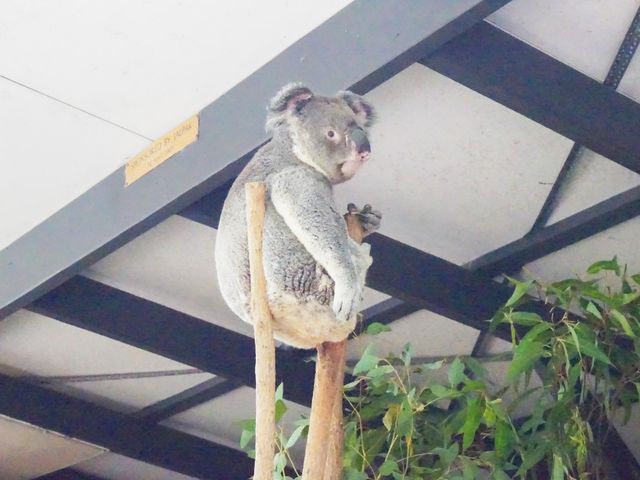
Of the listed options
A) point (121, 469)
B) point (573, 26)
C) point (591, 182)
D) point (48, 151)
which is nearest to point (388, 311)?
point (591, 182)

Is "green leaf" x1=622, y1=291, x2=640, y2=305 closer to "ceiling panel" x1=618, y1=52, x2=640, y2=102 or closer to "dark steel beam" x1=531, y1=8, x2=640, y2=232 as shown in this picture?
"dark steel beam" x1=531, y1=8, x2=640, y2=232

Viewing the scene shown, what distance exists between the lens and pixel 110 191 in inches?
113

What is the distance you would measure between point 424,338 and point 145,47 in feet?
4.98

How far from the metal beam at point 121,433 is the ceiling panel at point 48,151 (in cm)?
106

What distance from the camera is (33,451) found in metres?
4.34

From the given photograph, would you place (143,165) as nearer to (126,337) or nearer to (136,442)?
(126,337)

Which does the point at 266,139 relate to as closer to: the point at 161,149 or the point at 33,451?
the point at 161,149

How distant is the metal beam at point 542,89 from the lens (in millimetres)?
2285

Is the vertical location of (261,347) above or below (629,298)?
below

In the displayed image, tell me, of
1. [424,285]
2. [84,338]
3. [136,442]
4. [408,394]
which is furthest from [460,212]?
[136,442]

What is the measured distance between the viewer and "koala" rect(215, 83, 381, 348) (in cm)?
164

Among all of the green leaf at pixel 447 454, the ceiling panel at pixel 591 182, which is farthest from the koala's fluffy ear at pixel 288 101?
the ceiling panel at pixel 591 182

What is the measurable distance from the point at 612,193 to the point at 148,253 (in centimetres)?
132

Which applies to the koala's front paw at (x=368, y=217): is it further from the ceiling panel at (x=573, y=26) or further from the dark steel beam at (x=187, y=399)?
the dark steel beam at (x=187, y=399)
